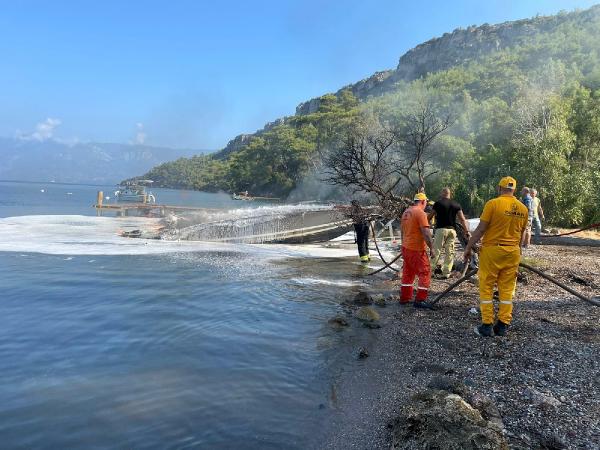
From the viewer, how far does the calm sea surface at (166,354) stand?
4.12 m

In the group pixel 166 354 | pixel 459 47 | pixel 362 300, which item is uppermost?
pixel 459 47

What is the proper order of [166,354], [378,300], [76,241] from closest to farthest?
[166,354]
[378,300]
[76,241]

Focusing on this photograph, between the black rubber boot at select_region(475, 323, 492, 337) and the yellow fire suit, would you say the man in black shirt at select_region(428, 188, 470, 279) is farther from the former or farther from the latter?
the black rubber boot at select_region(475, 323, 492, 337)

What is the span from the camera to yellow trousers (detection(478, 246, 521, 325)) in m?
5.93

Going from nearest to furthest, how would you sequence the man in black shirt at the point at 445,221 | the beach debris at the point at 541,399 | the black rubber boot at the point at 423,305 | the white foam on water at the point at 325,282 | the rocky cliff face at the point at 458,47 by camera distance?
1. the beach debris at the point at 541,399
2. the black rubber boot at the point at 423,305
3. the man in black shirt at the point at 445,221
4. the white foam on water at the point at 325,282
5. the rocky cliff face at the point at 458,47

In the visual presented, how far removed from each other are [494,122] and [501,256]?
31.3 metres

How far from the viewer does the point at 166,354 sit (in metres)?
6.09

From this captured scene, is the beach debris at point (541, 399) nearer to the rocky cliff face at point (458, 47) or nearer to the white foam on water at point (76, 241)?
the white foam on water at point (76, 241)

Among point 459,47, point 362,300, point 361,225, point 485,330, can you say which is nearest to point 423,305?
point 362,300

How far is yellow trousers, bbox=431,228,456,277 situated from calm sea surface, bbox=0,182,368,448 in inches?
89.3

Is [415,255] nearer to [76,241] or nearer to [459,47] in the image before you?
[76,241]

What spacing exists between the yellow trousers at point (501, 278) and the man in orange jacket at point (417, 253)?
82.7 inches

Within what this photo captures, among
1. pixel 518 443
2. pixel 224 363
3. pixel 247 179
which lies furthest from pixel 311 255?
Answer: pixel 247 179

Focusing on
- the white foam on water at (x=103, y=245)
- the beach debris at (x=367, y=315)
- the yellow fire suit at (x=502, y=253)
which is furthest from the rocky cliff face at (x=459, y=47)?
the beach debris at (x=367, y=315)
